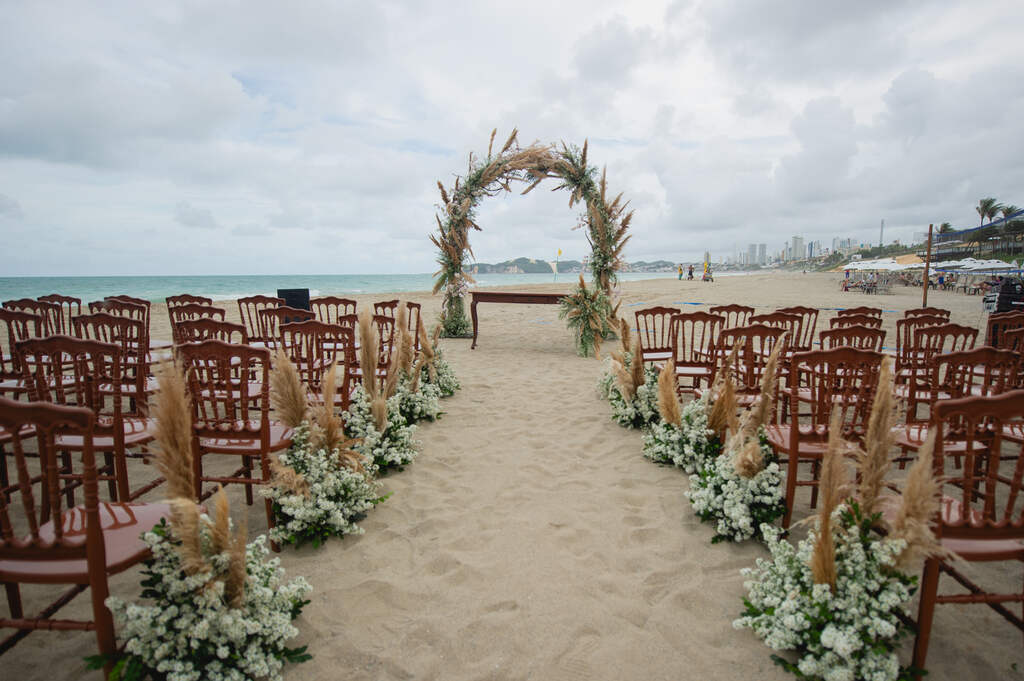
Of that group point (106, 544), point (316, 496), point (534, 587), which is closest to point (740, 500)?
point (534, 587)

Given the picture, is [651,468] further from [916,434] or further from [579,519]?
[916,434]

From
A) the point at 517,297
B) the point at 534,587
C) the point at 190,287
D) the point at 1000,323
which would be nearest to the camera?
the point at 534,587

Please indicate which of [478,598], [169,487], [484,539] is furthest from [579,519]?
[169,487]

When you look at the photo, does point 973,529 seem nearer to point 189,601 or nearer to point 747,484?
point 747,484

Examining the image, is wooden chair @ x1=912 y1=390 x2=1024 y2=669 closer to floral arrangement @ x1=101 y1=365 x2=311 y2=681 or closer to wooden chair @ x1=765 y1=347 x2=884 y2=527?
wooden chair @ x1=765 y1=347 x2=884 y2=527

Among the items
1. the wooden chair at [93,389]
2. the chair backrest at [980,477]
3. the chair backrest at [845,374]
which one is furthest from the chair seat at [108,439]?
the chair backrest at [980,477]

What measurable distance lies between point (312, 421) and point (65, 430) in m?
1.48

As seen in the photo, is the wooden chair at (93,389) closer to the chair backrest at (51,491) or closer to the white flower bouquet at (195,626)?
the chair backrest at (51,491)

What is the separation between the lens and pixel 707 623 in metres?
2.35

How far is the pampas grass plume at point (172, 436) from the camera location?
5.68 ft

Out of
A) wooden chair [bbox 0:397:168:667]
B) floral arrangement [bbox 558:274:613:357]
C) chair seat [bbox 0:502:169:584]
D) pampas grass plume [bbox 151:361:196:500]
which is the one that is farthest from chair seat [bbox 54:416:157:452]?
floral arrangement [bbox 558:274:613:357]

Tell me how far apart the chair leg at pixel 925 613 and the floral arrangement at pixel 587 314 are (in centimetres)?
682

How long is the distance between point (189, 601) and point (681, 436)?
3339 millimetres

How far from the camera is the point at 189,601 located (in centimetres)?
194
